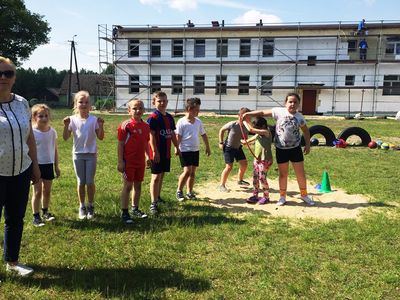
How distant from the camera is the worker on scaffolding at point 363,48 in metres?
31.6

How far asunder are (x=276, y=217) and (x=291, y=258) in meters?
1.49

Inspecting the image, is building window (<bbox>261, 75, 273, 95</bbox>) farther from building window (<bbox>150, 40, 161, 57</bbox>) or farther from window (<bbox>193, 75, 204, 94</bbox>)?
building window (<bbox>150, 40, 161, 57</bbox>)

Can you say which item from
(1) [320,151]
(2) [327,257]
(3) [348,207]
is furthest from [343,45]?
Answer: (2) [327,257]

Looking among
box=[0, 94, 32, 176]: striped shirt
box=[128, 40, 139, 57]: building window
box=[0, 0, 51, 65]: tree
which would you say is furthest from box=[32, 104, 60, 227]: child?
box=[0, 0, 51, 65]: tree

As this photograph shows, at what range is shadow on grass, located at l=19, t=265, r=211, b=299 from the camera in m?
3.47

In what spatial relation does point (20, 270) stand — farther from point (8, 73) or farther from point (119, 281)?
point (8, 73)

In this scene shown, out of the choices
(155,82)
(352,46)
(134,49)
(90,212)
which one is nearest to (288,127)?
(90,212)

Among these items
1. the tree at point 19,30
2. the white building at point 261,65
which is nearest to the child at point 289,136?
the white building at point 261,65

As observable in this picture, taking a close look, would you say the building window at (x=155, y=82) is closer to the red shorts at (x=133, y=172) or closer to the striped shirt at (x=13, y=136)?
the red shorts at (x=133, y=172)

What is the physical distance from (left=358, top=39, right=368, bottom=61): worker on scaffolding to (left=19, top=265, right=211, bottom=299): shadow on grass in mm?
32411

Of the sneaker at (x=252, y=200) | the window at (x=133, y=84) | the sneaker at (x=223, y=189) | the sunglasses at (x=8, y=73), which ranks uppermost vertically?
the window at (x=133, y=84)

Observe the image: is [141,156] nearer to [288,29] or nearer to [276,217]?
[276,217]

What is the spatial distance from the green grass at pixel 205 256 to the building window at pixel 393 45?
99.3ft

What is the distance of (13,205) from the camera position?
145 inches
